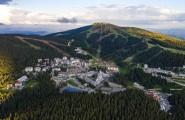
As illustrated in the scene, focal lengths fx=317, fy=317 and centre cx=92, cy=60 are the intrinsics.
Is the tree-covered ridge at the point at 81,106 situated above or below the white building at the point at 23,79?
below

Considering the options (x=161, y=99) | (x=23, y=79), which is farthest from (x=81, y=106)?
(x=23, y=79)

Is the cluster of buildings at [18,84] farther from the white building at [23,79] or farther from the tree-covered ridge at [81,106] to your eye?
the tree-covered ridge at [81,106]

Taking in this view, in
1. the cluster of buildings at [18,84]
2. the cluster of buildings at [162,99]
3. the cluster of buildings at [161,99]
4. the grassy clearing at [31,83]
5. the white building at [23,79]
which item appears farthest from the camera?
the white building at [23,79]

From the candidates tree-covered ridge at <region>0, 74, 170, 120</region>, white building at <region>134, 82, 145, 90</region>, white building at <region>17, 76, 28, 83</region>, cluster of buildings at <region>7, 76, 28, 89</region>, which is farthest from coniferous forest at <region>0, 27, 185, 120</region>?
white building at <region>17, 76, 28, 83</region>

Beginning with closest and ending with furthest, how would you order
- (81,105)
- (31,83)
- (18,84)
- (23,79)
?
(81,105), (18,84), (31,83), (23,79)

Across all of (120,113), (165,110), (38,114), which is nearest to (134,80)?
(165,110)

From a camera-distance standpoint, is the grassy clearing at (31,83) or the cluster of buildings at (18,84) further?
the grassy clearing at (31,83)

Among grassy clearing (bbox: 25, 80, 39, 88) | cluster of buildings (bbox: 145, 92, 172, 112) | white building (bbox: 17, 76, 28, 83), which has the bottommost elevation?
cluster of buildings (bbox: 145, 92, 172, 112)

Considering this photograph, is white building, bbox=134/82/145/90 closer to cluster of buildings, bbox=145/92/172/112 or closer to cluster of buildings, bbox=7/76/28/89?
cluster of buildings, bbox=145/92/172/112

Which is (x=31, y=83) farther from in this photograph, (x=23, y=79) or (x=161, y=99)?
(x=161, y=99)

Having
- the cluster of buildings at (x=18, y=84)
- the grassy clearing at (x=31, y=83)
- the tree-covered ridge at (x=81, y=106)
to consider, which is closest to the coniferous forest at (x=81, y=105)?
the tree-covered ridge at (x=81, y=106)

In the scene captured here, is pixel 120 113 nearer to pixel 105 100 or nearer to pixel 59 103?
pixel 105 100

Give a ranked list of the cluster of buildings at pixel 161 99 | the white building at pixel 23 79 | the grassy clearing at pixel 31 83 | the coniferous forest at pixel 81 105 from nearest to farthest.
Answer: the coniferous forest at pixel 81 105 → the cluster of buildings at pixel 161 99 → the grassy clearing at pixel 31 83 → the white building at pixel 23 79
